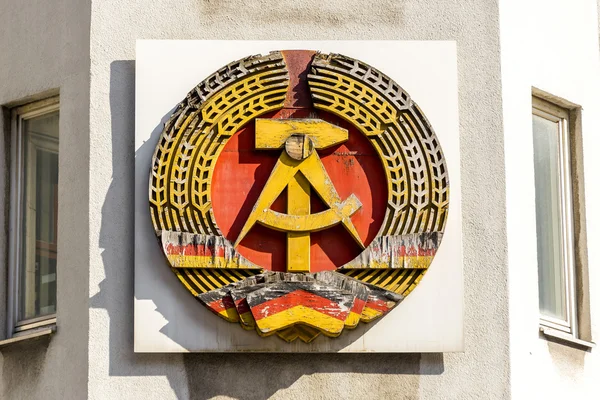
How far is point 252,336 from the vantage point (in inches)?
333

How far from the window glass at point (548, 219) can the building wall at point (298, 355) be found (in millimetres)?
1123

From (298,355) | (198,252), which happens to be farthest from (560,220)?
(198,252)

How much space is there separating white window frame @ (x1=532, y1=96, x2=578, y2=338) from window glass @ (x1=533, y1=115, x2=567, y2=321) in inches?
1.0

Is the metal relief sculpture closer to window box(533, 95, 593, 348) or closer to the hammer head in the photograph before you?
the hammer head

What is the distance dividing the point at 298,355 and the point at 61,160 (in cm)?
229

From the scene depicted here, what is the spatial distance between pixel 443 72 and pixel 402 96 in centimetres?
37

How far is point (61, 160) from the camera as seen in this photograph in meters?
9.26

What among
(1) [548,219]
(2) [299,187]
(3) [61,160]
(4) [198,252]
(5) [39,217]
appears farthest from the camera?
(1) [548,219]

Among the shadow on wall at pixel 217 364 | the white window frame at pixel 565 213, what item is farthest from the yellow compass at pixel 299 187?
the white window frame at pixel 565 213

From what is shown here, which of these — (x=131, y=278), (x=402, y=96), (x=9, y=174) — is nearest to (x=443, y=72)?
(x=402, y=96)

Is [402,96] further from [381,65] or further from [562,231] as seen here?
[562,231]

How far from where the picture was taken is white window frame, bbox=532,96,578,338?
9766mm

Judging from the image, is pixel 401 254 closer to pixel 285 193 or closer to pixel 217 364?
pixel 285 193

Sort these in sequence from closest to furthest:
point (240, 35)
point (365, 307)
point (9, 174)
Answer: point (365, 307), point (240, 35), point (9, 174)
